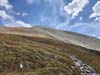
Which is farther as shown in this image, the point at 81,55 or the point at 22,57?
the point at 81,55

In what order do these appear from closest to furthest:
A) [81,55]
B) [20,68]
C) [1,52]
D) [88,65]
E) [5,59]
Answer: [20,68] < [5,59] < [1,52] < [88,65] < [81,55]

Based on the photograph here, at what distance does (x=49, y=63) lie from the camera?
247ft

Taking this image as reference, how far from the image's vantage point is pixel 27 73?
65125 mm

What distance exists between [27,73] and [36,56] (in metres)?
15.3

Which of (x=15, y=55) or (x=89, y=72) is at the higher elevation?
(x=15, y=55)

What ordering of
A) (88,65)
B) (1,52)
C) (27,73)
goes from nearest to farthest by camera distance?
(27,73), (1,52), (88,65)

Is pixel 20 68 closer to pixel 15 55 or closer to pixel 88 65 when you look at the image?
pixel 15 55

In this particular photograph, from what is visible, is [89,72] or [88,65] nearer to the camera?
[89,72]

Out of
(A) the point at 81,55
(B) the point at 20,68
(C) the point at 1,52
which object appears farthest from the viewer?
(A) the point at 81,55

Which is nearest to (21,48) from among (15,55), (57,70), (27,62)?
(15,55)

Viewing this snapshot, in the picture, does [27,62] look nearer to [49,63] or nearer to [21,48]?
[49,63]

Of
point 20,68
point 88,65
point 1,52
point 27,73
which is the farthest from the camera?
point 88,65

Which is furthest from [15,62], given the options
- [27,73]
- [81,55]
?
[81,55]

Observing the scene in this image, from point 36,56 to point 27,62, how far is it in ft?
21.6
